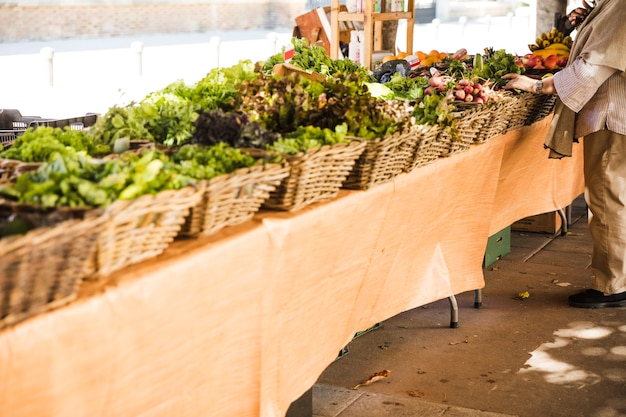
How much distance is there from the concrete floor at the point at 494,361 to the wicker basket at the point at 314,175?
940 mm

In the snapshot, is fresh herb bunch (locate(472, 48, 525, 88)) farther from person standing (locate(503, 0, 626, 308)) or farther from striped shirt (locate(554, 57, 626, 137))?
striped shirt (locate(554, 57, 626, 137))

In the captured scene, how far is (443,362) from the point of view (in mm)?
4477

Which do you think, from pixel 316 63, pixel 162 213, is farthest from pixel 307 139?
pixel 316 63

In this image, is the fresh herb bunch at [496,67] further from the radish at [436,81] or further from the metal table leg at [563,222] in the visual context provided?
the metal table leg at [563,222]

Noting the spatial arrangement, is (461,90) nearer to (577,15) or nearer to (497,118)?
(497,118)

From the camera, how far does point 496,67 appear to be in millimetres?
5855

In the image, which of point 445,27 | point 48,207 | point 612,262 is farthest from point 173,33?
point 48,207

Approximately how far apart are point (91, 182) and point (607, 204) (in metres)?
3.54

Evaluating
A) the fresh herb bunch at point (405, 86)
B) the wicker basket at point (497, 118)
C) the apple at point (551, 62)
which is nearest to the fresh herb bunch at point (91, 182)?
the wicker basket at point (497, 118)

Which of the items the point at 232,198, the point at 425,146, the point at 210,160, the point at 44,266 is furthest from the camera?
the point at 425,146

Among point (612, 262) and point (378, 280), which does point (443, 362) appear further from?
point (612, 262)

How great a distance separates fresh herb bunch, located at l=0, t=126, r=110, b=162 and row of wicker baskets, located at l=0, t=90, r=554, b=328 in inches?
7.5

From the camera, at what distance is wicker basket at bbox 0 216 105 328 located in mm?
2047

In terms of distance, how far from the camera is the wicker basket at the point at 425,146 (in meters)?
3.91
